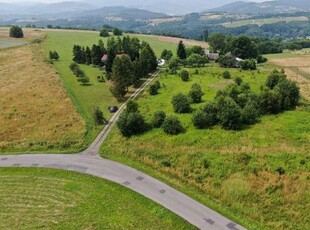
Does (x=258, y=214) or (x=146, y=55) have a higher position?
(x=146, y=55)

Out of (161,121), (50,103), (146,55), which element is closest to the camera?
(161,121)

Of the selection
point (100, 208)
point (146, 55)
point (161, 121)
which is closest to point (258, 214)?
point (100, 208)

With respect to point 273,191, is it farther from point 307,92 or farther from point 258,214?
point 307,92


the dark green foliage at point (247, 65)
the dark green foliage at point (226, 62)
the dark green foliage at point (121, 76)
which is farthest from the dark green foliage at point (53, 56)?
the dark green foliage at point (247, 65)

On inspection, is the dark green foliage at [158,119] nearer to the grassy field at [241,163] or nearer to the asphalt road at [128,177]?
the grassy field at [241,163]

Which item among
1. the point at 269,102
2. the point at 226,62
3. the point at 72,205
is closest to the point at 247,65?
the point at 226,62

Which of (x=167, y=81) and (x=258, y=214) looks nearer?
(x=258, y=214)
